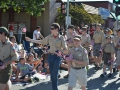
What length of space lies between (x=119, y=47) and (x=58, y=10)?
1978 centimetres

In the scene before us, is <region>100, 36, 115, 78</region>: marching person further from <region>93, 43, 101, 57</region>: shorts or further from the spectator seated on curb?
the spectator seated on curb

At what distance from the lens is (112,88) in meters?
8.38

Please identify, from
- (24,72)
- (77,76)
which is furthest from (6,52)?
(24,72)

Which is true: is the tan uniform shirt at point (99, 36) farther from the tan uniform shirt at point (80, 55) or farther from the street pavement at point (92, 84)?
the tan uniform shirt at point (80, 55)

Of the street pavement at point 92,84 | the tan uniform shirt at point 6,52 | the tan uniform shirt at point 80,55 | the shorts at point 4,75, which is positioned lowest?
the street pavement at point 92,84

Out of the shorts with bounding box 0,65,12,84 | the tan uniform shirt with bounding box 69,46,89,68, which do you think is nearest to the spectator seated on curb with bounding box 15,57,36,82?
the tan uniform shirt with bounding box 69,46,89,68

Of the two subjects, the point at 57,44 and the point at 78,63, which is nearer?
the point at 78,63

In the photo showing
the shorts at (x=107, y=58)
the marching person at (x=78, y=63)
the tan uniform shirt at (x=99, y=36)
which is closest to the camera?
the marching person at (x=78, y=63)

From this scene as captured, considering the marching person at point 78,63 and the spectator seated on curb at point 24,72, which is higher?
the marching person at point 78,63

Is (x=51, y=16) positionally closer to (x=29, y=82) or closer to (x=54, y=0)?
(x=54, y=0)

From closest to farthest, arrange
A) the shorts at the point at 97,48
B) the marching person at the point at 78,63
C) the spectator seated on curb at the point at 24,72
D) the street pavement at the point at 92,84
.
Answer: the marching person at the point at 78,63
the street pavement at the point at 92,84
the spectator seated on curb at the point at 24,72
the shorts at the point at 97,48

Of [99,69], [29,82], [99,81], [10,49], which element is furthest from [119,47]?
[10,49]

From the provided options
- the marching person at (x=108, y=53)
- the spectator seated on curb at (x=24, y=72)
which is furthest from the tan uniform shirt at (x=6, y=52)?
the marching person at (x=108, y=53)

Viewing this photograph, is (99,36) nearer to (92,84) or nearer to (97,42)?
(97,42)
